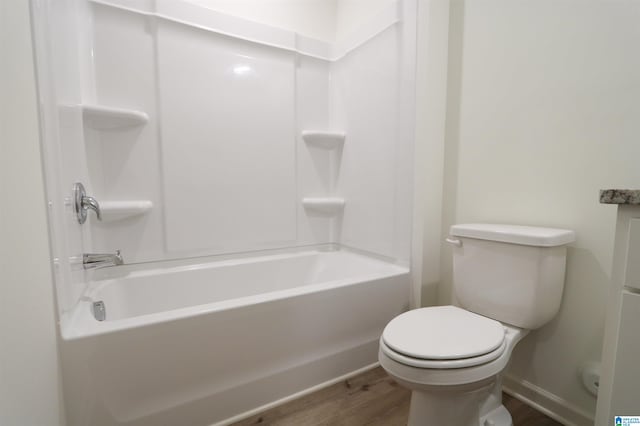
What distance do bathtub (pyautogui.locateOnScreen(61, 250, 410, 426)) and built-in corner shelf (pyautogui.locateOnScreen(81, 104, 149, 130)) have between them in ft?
2.54

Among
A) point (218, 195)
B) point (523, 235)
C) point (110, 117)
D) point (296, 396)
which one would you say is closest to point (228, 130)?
point (218, 195)

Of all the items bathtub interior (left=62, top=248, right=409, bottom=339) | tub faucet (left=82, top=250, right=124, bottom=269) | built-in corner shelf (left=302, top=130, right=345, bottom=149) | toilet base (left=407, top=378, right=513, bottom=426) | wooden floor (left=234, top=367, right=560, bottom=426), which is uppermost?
built-in corner shelf (left=302, top=130, right=345, bottom=149)

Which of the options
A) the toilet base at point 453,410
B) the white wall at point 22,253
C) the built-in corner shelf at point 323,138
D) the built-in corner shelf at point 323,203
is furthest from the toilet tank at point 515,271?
the white wall at point 22,253

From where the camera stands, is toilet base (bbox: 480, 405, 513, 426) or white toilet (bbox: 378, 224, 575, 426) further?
toilet base (bbox: 480, 405, 513, 426)

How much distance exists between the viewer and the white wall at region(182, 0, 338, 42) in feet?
5.98

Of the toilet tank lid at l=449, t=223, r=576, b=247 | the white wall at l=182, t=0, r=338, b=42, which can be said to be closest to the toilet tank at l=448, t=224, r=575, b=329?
the toilet tank lid at l=449, t=223, r=576, b=247

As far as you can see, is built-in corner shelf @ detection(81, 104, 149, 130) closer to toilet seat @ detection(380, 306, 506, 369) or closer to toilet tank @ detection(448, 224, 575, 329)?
toilet seat @ detection(380, 306, 506, 369)

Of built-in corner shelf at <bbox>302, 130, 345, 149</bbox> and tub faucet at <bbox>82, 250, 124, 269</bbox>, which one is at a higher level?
built-in corner shelf at <bbox>302, 130, 345, 149</bbox>

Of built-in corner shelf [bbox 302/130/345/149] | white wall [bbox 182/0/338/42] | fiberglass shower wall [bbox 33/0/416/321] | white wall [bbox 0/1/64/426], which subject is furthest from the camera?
built-in corner shelf [bbox 302/130/345/149]

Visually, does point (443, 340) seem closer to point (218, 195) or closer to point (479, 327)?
point (479, 327)

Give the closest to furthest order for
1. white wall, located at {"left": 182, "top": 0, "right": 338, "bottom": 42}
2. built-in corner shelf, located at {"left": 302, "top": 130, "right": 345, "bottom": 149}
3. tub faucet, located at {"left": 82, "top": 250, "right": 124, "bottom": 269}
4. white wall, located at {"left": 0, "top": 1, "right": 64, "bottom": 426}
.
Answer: white wall, located at {"left": 0, "top": 1, "right": 64, "bottom": 426} < tub faucet, located at {"left": 82, "top": 250, "right": 124, "bottom": 269} < white wall, located at {"left": 182, "top": 0, "right": 338, "bottom": 42} < built-in corner shelf, located at {"left": 302, "top": 130, "right": 345, "bottom": 149}

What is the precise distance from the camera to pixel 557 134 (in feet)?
3.76

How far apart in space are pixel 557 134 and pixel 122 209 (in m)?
2.08

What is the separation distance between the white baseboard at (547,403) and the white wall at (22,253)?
5.69 ft
